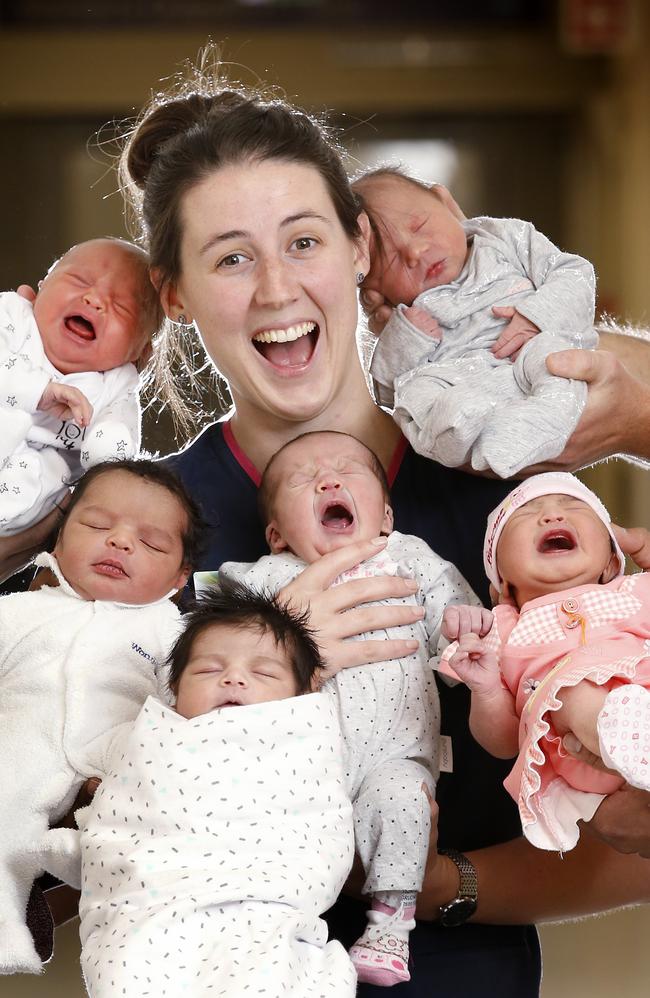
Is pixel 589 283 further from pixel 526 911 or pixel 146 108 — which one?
pixel 526 911

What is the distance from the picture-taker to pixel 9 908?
155cm

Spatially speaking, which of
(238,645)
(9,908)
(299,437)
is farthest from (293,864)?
(299,437)

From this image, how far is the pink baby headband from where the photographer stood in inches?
66.7

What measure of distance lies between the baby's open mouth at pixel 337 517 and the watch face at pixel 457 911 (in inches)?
19.4

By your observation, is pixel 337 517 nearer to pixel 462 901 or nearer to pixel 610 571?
pixel 610 571

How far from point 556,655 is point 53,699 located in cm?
61

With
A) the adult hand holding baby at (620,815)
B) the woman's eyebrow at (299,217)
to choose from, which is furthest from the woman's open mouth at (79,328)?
the adult hand holding baby at (620,815)

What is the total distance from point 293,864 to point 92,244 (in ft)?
3.44

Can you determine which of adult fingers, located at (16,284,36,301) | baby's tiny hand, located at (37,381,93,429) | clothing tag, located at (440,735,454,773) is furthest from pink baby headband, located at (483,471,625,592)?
adult fingers, located at (16,284,36,301)

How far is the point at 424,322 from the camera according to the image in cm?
195

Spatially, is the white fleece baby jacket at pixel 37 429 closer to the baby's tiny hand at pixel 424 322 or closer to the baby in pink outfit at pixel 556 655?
the baby's tiny hand at pixel 424 322

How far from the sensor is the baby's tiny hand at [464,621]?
5.14 feet

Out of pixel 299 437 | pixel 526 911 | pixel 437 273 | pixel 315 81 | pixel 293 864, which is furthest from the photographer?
pixel 315 81

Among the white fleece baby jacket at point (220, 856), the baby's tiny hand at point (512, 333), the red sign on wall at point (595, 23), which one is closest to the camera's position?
the white fleece baby jacket at point (220, 856)
